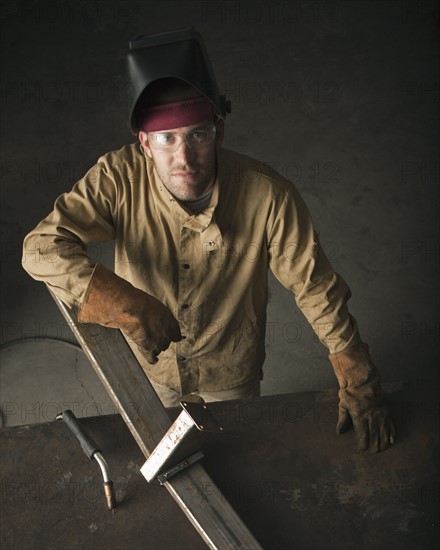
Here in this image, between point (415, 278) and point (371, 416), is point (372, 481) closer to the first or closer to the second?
point (371, 416)

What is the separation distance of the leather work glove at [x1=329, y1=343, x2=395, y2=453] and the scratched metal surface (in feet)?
0.13

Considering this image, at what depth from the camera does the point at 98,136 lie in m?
4.76

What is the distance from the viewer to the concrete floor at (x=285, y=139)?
388 centimetres

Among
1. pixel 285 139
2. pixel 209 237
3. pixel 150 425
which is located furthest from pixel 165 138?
pixel 285 139

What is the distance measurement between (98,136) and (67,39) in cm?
109

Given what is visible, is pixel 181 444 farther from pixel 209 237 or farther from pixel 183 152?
pixel 183 152

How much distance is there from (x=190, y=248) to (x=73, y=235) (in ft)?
1.28

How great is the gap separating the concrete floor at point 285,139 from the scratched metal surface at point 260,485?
Result: 154 centimetres

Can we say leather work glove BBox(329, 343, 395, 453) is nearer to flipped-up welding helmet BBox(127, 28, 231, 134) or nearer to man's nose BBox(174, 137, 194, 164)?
man's nose BBox(174, 137, 194, 164)

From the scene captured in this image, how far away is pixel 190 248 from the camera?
7.73ft

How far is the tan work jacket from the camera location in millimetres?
2293

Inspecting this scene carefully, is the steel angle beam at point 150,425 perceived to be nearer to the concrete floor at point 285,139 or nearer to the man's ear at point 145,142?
the man's ear at point 145,142

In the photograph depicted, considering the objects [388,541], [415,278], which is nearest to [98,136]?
[415,278]

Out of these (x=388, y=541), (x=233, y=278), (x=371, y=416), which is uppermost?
(x=233, y=278)
